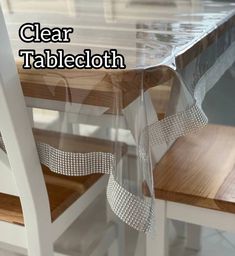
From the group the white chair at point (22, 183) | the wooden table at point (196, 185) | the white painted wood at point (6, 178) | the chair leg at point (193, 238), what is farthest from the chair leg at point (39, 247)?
the chair leg at point (193, 238)

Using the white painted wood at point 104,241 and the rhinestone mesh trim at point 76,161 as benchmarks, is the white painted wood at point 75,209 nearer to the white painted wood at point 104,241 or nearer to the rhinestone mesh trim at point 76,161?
the rhinestone mesh trim at point 76,161

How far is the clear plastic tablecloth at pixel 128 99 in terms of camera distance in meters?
0.72

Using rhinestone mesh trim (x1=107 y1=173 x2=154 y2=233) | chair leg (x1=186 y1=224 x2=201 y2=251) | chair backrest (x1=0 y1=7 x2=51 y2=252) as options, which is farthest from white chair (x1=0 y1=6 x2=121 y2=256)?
chair leg (x1=186 y1=224 x2=201 y2=251)

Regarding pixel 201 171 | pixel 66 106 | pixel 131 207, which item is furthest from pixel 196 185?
pixel 66 106

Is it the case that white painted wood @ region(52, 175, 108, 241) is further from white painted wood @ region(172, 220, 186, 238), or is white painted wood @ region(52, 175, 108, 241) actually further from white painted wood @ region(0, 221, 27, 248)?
white painted wood @ region(172, 220, 186, 238)

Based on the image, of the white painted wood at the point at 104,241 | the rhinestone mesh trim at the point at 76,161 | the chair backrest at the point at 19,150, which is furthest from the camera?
the white painted wood at the point at 104,241

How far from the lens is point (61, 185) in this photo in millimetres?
904

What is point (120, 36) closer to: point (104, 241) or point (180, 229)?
point (104, 241)

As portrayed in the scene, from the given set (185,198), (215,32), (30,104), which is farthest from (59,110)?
(215,32)

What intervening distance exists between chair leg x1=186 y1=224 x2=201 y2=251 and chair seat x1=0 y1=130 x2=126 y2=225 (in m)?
0.55

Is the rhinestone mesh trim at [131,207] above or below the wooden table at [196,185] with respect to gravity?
above

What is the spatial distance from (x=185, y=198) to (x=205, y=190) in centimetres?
4

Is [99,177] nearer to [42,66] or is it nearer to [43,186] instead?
[43,186]

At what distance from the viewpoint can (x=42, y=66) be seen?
0.75 metres
